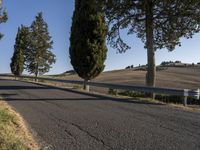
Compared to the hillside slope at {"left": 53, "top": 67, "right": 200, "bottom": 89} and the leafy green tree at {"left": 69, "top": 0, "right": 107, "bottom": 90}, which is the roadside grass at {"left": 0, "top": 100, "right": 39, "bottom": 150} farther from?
the hillside slope at {"left": 53, "top": 67, "right": 200, "bottom": 89}

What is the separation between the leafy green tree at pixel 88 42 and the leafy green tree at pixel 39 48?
38.8 m

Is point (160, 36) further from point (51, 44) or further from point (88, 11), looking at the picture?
point (51, 44)

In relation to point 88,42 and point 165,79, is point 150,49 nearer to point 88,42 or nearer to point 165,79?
point 88,42

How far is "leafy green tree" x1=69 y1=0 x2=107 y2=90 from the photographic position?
103ft

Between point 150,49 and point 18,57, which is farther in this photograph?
point 18,57

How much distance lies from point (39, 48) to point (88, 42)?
133 feet

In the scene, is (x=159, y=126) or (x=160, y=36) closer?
(x=159, y=126)

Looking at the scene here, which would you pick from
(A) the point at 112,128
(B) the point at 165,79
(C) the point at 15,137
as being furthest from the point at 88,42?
(B) the point at 165,79

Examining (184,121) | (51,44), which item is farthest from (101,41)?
(51,44)

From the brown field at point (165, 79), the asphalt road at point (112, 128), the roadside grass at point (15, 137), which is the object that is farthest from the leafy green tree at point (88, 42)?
the roadside grass at point (15, 137)

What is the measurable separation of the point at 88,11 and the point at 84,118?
2099cm

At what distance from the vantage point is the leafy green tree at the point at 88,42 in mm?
31391

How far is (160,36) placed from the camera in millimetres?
26562

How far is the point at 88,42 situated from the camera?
31328 mm
